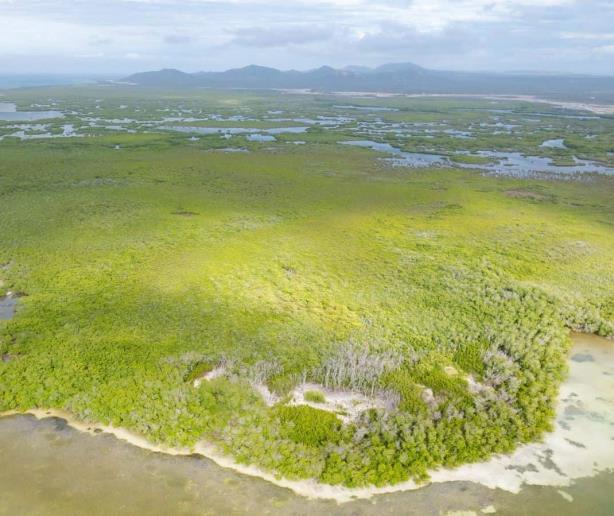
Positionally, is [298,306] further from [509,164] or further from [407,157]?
[509,164]

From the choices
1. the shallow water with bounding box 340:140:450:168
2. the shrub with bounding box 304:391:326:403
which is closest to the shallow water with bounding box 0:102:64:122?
the shallow water with bounding box 340:140:450:168

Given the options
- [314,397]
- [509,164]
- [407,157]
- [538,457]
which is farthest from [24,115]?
[538,457]

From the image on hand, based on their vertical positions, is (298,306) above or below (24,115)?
below

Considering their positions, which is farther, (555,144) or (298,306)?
(555,144)

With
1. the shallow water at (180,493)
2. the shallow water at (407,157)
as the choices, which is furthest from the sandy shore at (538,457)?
the shallow water at (407,157)

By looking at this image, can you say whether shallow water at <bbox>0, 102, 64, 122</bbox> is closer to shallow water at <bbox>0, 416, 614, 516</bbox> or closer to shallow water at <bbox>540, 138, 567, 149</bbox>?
shallow water at <bbox>540, 138, 567, 149</bbox>

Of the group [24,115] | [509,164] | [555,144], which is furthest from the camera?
[24,115]
